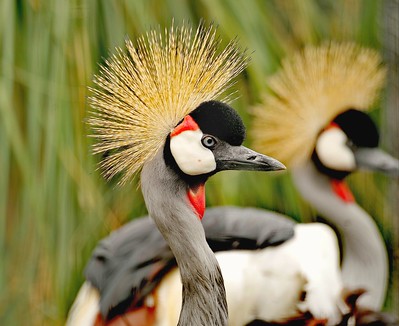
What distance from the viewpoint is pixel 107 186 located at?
2.46 metres

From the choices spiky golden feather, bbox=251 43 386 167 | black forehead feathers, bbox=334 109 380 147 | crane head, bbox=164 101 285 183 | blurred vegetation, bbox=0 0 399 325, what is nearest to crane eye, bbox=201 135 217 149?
crane head, bbox=164 101 285 183

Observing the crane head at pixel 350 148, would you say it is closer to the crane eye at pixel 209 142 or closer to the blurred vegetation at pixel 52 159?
the blurred vegetation at pixel 52 159

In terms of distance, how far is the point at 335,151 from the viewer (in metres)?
2.48

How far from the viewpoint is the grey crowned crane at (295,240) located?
1.80m

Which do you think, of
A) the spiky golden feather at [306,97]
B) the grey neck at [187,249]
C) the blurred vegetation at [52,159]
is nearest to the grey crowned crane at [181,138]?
the grey neck at [187,249]

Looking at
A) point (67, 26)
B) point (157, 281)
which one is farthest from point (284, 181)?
point (157, 281)

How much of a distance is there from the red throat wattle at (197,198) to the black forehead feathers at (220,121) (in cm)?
9

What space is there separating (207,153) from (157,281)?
49 centimetres

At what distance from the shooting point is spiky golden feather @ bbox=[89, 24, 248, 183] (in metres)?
1.38

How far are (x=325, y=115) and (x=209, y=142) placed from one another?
1182 millimetres

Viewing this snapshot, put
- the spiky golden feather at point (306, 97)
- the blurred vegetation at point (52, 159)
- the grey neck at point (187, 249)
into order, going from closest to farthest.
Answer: the grey neck at point (187, 249), the blurred vegetation at point (52, 159), the spiky golden feather at point (306, 97)

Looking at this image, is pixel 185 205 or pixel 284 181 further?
pixel 284 181

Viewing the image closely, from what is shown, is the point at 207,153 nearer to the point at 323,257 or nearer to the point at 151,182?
the point at 151,182

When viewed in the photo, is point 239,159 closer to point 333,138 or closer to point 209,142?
point 209,142
